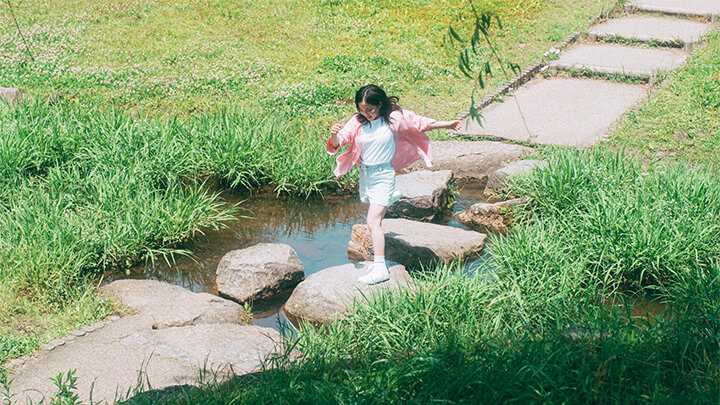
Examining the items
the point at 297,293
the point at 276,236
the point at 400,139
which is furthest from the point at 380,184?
the point at 276,236

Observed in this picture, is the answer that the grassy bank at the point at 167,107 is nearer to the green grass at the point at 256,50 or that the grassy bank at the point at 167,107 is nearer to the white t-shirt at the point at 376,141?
the green grass at the point at 256,50

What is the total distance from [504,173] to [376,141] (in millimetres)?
2251

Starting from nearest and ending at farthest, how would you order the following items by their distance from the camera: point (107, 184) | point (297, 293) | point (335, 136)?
point (297, 293) < point (335, 136) < point (107, 184)

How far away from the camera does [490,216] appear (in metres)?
7.32

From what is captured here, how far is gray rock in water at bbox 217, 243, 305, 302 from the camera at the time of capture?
6.04m

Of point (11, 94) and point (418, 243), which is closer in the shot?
point (418, 243)

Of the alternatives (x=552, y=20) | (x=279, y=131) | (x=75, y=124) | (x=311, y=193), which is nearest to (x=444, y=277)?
(x=311, y=193)

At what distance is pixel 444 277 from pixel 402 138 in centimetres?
144

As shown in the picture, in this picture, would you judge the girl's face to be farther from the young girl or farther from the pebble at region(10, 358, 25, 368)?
the pebble at region(10, 358, 25, 368)

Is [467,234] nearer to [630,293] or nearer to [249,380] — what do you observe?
[630,293]

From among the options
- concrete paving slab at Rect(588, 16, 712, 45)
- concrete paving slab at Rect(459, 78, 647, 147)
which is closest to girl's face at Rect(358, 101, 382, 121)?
concrete paving slab at Rect(459, 78, 647, 147)

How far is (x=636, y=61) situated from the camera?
11375 mm

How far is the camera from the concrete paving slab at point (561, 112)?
9039 mm

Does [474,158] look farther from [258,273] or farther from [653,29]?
[653,29]
